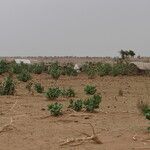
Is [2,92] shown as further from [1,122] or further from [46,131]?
[46,131]

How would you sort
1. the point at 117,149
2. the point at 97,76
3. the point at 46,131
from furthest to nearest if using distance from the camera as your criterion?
the point at 97,76 → the point at 46,131 → the point at 117,149

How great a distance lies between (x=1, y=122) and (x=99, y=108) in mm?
4083

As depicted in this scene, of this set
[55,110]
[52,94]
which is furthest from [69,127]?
[52,94]

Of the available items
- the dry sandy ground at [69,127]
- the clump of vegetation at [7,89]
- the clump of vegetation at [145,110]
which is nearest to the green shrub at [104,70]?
the clump of vegetation at [7,89]

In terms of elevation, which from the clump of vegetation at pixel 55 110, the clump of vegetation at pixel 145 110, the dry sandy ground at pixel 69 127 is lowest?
the dry sandy ground at pixel 69 127

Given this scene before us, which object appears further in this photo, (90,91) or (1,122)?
(90,91)

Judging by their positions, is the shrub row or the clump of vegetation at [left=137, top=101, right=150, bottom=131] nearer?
the clump of vegetation at [left=137, top=101, right=150, bottom=131]

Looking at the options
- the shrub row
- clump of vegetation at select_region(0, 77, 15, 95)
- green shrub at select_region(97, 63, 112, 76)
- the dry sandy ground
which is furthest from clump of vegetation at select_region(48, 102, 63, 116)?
green shrub at select_region(97, 63, 112, 76)

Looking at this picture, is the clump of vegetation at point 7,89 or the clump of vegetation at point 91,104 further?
the clump of vegetation at point 7,89

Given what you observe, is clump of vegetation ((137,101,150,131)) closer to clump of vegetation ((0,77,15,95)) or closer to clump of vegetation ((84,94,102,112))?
clump of vegetation ((84,94,102,112))

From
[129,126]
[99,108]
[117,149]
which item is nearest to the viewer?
[117,149]

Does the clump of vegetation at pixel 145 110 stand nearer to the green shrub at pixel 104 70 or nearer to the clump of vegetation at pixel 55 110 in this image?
the clump of vegetation at pixel 55 110

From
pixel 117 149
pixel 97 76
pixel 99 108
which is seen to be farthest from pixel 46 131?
pixel 97 76

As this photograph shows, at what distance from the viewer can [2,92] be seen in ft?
65.9
